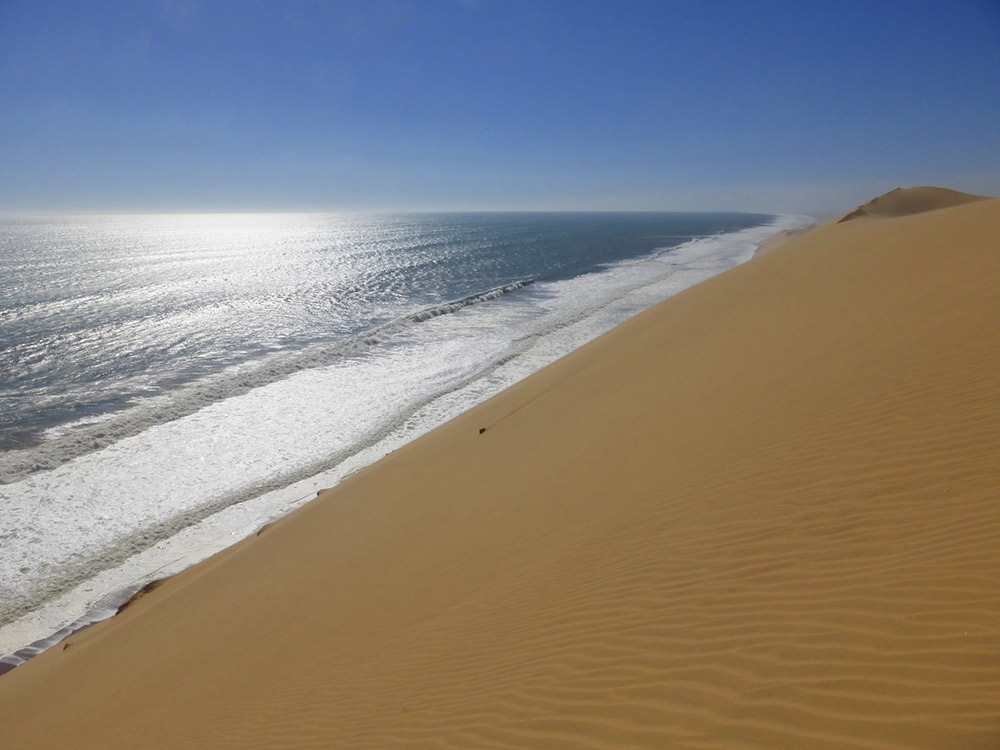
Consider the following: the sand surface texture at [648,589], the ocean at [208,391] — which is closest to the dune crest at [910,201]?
the ocean at [208,391]

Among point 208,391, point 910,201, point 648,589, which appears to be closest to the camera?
point 648,589

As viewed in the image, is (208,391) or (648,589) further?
(208,391)

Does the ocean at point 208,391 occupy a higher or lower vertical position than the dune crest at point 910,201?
lower

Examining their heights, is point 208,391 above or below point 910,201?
below

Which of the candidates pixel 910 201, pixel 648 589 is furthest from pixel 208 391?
pixel 910 201

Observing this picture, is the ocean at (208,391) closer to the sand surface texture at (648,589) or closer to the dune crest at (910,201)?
the sand surface texture at (648,589)

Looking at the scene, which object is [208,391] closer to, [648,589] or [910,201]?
[648,589]
